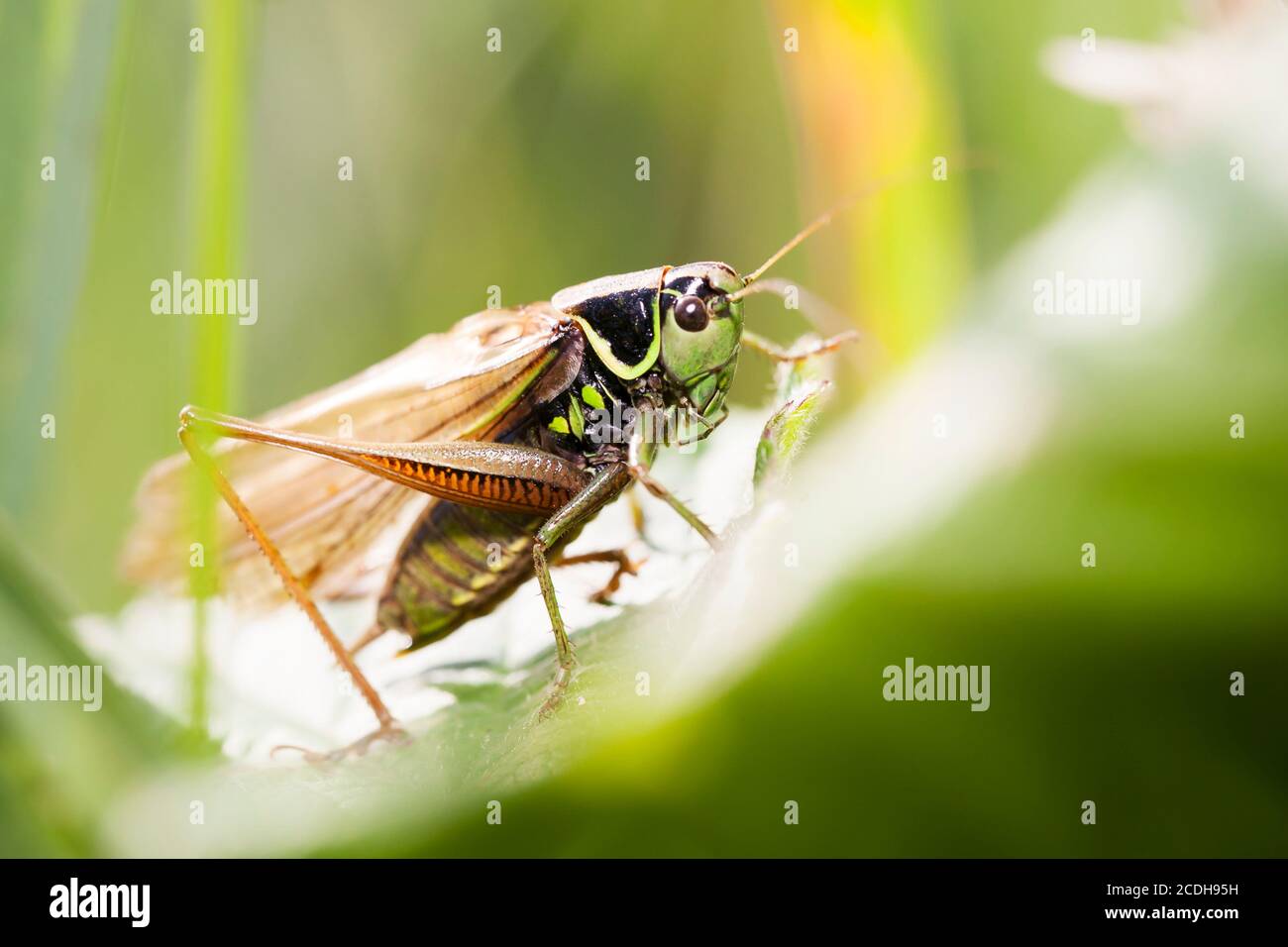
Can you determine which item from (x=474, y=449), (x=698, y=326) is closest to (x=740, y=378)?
(x=698, y=326)

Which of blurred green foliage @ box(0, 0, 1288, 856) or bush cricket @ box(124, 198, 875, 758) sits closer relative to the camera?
blurred green foliage @ box(0, 0, 1288, 856)

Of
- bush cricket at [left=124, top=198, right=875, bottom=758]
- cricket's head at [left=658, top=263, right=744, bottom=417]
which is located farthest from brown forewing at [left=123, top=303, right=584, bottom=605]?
cricket's head at [left=658, top=263, right=744, bottom=417]

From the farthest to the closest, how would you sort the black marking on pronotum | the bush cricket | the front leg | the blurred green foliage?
the black marking on pronotum
the bush cricket
the front leg
the blurred green foliage

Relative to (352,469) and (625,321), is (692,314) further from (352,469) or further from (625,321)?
(352,469)

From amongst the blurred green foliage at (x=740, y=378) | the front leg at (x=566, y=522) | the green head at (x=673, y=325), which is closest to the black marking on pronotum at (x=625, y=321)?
the green head at (x=673, y=325)

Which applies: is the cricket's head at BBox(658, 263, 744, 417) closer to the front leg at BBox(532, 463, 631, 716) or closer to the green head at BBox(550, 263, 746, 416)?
the green head at BBox(550, 263, 746, 416)
